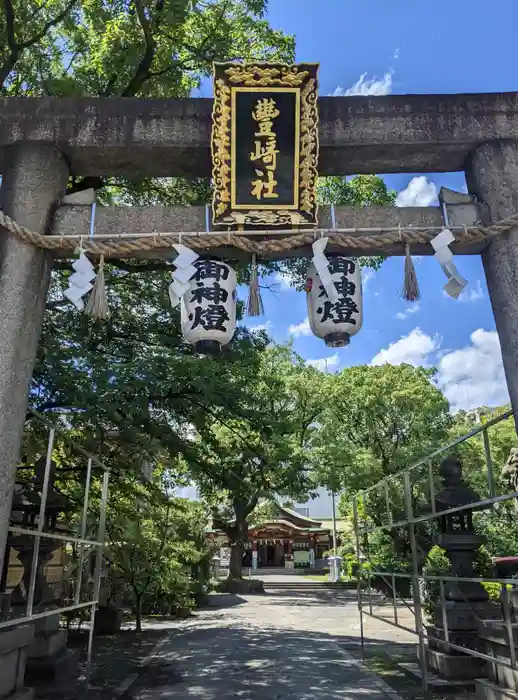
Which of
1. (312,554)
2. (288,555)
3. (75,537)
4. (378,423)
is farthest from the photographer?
(288,555)

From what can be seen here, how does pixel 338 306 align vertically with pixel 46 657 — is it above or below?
above

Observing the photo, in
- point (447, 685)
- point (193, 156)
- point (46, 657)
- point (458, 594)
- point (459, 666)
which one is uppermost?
point (193, 156)

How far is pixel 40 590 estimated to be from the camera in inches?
303

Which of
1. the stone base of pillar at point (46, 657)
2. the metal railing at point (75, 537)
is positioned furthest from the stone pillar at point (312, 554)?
the stone base of pillar at point (46, 657)

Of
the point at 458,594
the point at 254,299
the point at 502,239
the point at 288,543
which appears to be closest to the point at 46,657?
the point at 254,299

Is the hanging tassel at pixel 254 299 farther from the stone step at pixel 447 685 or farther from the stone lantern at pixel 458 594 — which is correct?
the stone step at pixel 447 685

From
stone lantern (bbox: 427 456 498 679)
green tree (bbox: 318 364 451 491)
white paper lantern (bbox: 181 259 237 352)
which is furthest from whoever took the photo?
green tree (bbox: 318 364 451 491)

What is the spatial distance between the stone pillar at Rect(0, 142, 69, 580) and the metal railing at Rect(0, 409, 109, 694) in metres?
0.22

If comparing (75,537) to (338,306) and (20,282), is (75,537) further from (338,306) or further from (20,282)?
(338,306)

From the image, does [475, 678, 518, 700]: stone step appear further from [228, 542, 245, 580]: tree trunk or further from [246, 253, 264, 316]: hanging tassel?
[228, 542, 245, 580]: tree trunk

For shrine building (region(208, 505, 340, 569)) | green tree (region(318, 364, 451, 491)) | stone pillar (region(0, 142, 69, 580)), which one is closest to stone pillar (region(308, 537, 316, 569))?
shrine building (region(208, 505, 340, 569))

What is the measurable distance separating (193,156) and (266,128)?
753 millimetres

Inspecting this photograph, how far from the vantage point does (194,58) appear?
10125 millimetres

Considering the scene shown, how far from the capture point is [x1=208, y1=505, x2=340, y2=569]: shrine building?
132 ft
